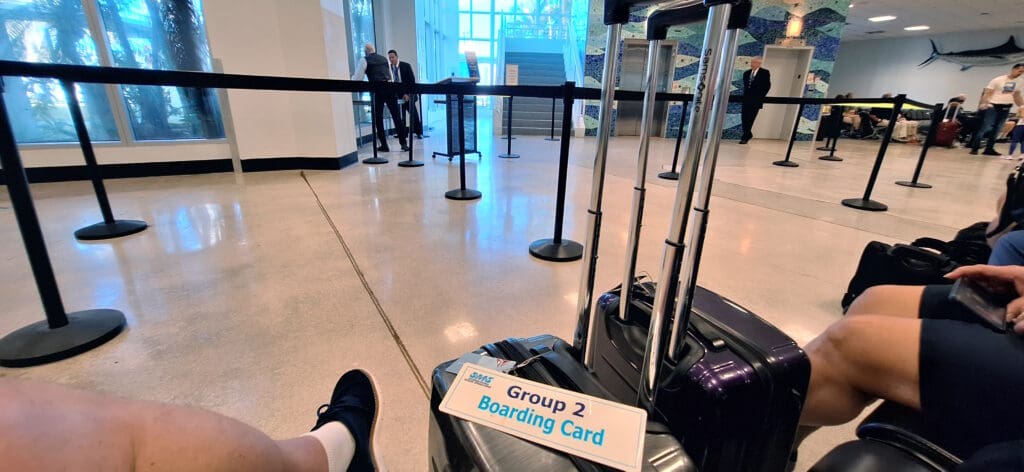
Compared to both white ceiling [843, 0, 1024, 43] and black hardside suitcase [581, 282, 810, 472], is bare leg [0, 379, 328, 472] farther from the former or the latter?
white ceiling [843, 0, 1024, 43]

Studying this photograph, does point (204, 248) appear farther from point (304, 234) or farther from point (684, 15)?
point (684, 15)

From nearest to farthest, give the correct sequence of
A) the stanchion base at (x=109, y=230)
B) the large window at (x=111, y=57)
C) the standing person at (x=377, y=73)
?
the stanchion base at (x=109, y=230), the large window at (x=111, y=57), the standing person at (x=377, y=73)

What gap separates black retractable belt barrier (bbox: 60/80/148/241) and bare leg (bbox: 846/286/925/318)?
10.9 feet

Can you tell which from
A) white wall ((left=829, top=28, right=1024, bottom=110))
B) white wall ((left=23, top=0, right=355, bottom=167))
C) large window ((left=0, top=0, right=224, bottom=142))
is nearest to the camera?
large window ((left=0, top=0, right=224, bottom=142))

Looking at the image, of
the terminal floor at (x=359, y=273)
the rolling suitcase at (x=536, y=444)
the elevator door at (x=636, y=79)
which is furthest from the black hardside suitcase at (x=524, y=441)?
the elevator door at (x=636, y=79)

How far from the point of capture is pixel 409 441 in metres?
1.04

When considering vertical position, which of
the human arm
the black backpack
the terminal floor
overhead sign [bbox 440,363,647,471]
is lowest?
the terminal floor

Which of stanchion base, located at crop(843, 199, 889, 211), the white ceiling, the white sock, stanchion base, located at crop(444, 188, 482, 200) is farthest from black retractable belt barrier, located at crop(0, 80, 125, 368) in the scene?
the white ceiling

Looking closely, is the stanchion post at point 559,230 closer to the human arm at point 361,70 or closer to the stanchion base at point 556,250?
the stanchion base at point 556,250

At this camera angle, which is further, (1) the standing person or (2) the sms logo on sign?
(1) the standing person

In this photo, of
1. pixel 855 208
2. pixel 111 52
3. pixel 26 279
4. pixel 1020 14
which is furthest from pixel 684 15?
pixel 1020 14

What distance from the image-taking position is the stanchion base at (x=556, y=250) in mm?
2223

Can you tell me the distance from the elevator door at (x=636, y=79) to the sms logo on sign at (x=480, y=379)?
943 centimetres

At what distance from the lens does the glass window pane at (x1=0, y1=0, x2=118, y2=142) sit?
11.5 feet
